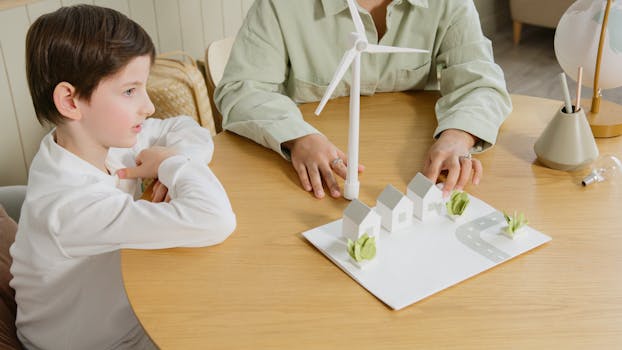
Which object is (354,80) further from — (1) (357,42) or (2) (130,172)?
(2) (130,172)

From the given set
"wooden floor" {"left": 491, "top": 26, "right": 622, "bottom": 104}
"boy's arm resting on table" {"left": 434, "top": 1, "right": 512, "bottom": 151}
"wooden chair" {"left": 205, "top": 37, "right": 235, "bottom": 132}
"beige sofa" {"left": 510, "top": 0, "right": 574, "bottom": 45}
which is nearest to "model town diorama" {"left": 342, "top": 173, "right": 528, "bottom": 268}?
"boy's arm resting on table" {"left": 434, "top": 1, "right": 512, "bottom": 151}

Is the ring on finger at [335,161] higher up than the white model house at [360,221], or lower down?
lower down

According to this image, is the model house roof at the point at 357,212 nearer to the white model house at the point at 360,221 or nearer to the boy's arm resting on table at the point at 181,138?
the white model house at the point at 360,221

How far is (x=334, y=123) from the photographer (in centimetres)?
155

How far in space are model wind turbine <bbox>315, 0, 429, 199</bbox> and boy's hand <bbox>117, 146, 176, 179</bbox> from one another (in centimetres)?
36

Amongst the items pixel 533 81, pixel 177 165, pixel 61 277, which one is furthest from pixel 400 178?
pixel 533 81

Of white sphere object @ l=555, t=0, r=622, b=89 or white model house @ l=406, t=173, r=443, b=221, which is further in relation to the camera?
white sphere object @ l=555, t=0, r=622, b=89

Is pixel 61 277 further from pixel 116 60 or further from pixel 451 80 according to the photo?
pixel 451 80

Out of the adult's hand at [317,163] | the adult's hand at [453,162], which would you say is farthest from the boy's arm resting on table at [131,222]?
the adult's hand at [453,162]

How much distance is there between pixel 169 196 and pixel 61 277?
0.79 feet

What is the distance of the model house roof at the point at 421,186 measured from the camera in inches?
45.2

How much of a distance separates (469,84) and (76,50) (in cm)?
87

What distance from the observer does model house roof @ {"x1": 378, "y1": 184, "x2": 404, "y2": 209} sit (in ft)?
3.64

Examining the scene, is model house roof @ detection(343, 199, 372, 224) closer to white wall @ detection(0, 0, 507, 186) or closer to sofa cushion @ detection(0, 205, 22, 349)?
sofa cushion @ detection(0, 205, 22, 349)
